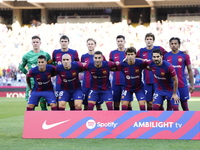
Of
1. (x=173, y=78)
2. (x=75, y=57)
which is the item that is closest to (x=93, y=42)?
(x=75, y=57)

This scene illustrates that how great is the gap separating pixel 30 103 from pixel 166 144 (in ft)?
9.39

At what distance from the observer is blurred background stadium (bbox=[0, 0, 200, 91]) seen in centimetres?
2233

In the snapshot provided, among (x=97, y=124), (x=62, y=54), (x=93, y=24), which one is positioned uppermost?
(x=93, y=24)

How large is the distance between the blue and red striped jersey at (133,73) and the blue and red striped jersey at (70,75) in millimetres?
825

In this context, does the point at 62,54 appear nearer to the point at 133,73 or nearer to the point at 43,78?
the point at 43,78

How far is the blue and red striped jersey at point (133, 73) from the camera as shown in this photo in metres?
6.36

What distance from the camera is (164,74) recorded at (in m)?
6.02

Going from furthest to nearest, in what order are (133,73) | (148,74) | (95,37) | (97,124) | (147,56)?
(95,37)
(148,74)
(147,56)
(133,73)
(97,124)

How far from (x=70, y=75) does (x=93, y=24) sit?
21.0 meters

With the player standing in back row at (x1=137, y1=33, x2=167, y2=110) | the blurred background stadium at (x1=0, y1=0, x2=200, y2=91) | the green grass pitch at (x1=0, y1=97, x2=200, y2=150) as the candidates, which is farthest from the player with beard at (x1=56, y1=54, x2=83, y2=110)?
the blurred background stadium at (x1=0, y1=0, x2=200, y2=91)

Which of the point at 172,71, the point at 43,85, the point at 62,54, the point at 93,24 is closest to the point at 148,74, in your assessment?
the point at 172,71

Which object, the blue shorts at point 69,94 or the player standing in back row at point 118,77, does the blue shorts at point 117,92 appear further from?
the blue shorts at point 69,94

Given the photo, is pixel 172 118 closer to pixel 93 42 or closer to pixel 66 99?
pixel 66 99

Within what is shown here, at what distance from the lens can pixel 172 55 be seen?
6617mm
